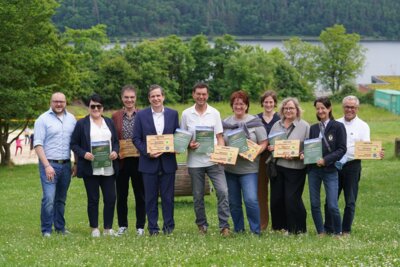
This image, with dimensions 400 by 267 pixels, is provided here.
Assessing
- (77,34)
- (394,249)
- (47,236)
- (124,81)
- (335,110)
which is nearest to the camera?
(394,249)

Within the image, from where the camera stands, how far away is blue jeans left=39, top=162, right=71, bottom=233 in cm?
1165

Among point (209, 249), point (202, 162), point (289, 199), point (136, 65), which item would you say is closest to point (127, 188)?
point (202, 162)

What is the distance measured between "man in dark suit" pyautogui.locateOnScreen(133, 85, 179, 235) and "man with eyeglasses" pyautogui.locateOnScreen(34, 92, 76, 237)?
1.13m

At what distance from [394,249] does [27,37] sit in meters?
26.2

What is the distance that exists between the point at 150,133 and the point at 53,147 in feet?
4.94

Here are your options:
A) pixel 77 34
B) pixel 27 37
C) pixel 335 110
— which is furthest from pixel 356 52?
pixel 27 37

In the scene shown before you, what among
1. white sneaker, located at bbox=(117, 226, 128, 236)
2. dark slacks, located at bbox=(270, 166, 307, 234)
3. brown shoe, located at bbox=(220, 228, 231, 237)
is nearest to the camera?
brown shoe, located at bbox=(220, 228, 231, 237)

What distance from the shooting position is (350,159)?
11.5m

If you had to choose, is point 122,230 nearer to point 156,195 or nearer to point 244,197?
point 156,195

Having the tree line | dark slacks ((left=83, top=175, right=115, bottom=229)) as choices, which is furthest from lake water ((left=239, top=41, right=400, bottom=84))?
dark slacks ((left=83, top=175, right=115, bottom=229))

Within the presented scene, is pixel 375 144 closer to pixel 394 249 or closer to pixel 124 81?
pixel 394 249

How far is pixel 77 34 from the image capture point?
96.1 metres

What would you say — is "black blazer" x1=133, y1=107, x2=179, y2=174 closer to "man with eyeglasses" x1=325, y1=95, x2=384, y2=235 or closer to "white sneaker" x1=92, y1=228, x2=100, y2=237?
"white sneaker" x1=92, y1=228, x2=100, y2=237

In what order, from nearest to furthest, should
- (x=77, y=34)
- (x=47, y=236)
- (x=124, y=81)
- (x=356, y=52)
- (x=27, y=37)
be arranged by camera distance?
(x=47, y=236) < (x=27, y=37) < (x=124, y=81) < (x=77, y=34) < (x=356, y=52)
